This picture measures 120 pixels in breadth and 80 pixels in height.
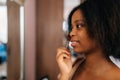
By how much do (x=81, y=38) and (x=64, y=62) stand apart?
6.2 inches

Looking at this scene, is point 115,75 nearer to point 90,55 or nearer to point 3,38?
point 90,55

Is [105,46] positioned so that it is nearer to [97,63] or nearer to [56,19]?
[97,63]

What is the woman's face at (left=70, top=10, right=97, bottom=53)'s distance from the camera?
67 cm

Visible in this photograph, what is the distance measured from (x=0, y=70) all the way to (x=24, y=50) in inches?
31.4

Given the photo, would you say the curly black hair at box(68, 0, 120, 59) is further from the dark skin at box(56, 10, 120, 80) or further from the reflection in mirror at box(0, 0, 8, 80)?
the reflection in mirror at box(0, 0, 8, 80)

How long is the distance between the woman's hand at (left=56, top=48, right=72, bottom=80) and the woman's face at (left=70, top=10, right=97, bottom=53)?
0.11m

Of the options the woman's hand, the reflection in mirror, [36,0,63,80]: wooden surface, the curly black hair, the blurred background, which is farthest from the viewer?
[36,0,63,80]: wooden surface

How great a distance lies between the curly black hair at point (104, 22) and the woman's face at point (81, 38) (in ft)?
0.05

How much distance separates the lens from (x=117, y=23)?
2.12 feet

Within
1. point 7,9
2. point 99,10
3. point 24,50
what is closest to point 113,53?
point 99,10

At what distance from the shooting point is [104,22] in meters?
0.65

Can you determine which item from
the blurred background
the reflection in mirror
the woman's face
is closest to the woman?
the woman's face

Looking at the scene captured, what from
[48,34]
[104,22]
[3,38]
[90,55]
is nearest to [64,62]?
[90,55]

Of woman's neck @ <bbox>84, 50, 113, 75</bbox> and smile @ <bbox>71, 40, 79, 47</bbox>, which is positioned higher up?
smile @ <bbox>71, 40, 79, 47</bbox>
